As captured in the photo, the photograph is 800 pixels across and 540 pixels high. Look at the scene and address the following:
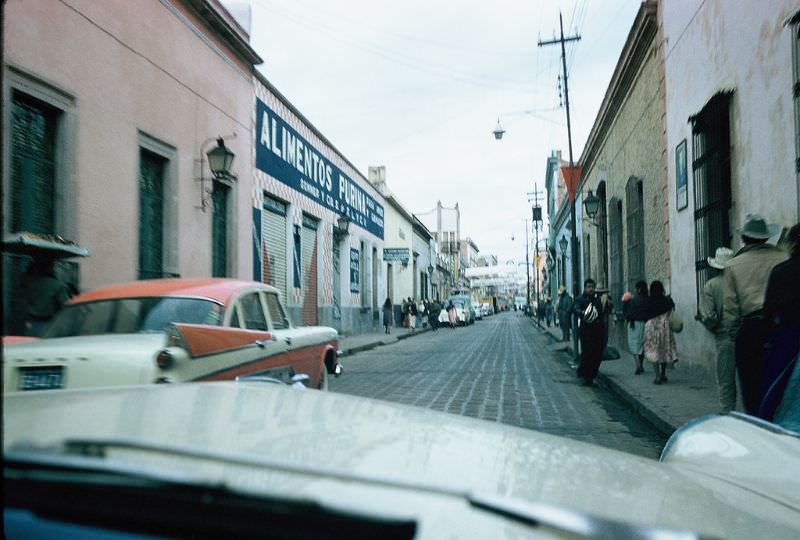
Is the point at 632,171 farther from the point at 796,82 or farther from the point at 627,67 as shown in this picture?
the point at 796,82

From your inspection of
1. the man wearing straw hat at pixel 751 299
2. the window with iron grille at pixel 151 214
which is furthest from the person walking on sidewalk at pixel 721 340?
the window with iron grille at pixel 151 214

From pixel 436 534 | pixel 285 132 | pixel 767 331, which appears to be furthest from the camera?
pixel 285 132

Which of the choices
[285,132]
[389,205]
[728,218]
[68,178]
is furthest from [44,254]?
[389,205]

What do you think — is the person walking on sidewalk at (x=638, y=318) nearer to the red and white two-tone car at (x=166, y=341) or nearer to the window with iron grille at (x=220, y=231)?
the red and white two-tone car at (x=166, y=341)

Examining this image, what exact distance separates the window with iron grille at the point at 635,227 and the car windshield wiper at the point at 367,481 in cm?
1444

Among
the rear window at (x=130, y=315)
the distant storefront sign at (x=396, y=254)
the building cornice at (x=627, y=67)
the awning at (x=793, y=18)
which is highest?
the building cornice at (x=627, y=67)

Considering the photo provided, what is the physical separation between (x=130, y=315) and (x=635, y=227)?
12696mm

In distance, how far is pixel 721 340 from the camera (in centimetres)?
655

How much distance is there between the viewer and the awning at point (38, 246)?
652 cm

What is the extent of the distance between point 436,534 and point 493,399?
8015mm

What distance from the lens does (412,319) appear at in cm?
3234

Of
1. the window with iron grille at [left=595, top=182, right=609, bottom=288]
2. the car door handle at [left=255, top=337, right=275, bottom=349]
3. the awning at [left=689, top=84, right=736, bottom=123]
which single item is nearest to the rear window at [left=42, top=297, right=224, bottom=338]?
the car door handle at [left=255, top=337, right=275, bottom=349]

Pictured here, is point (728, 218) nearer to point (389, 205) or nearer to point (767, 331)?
point (767, 331)

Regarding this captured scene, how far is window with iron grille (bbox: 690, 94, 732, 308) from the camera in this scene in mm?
9328
